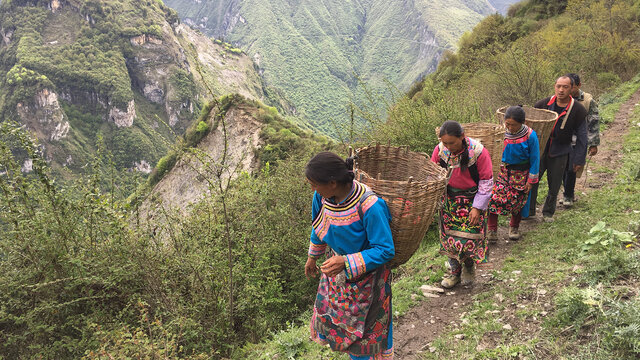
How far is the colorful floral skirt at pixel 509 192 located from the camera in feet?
13.9

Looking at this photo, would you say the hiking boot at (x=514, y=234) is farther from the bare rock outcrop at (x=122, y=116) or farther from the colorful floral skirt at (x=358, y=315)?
the bare rock outcrop at (x=122, y=116)

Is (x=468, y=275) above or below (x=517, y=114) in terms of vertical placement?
below

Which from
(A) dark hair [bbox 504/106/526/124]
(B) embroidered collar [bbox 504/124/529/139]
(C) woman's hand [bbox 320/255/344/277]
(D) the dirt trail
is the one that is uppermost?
(A) dark hair [bbox 504/106/526/124]

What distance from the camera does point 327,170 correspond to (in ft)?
6.08

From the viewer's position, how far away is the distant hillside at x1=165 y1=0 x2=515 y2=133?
126 meters

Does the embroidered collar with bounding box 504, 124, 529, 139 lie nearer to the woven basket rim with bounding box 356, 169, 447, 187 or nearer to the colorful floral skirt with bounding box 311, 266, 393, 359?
the woven basket rim with bounding box 356, 169, 447, 187

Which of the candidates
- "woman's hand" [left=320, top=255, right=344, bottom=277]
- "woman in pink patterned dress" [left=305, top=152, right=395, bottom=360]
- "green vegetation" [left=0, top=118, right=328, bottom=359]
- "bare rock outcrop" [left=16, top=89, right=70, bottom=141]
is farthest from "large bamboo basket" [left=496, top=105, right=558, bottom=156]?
"bare rock outcrop" [left=16, top=89, right=70, bottom=141]

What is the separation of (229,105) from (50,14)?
109 m

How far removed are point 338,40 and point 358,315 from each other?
7079 inches

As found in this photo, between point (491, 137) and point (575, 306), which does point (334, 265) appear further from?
point (491, 137)

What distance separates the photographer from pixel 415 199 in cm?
216

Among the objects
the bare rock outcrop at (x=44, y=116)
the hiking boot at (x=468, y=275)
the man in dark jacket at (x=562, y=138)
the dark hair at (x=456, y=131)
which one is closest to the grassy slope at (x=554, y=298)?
the hiking boot at (x=468, y=275)

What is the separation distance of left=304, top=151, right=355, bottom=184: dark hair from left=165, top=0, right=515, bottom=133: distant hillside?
9484 cm

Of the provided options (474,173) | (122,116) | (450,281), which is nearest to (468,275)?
(450,281)
